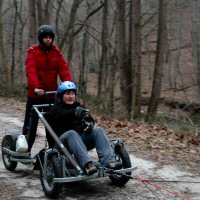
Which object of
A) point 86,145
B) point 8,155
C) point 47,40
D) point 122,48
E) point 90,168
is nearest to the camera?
point 90,168

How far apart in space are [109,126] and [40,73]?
521 cm

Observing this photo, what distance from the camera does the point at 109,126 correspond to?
11.9 m

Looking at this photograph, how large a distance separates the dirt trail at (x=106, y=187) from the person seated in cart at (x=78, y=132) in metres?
0.54

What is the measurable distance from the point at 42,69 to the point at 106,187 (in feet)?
6.97

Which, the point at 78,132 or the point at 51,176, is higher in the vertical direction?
the point at 78,132

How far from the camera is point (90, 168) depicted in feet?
17.5

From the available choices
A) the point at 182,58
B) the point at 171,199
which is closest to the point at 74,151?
the point at 171,199

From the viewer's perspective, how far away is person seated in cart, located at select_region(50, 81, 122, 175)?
216 inches

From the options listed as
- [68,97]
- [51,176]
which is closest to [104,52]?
[68,97]

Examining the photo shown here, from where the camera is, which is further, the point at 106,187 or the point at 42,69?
the point at 42,69

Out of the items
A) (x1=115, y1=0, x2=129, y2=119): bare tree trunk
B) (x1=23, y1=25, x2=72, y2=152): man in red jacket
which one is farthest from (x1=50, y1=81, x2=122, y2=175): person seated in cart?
(x1=115, y1=0, x2=129, y2=119): bare tree trunk

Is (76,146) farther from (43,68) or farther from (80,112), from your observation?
(43,68)

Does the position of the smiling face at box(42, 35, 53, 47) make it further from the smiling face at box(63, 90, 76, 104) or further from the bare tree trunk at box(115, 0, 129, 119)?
the bare tree trunk at box(115, 0, 129, 119)

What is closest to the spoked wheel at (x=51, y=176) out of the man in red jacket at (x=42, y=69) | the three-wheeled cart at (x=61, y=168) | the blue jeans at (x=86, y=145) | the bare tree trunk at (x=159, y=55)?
the three-wheeled cart at (x=61, y=168)
